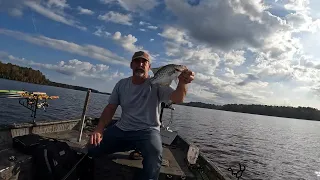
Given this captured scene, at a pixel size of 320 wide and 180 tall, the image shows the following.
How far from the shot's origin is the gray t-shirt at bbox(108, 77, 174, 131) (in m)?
4.65

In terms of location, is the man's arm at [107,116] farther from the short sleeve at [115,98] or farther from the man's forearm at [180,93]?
the man's forearm at [180,93]

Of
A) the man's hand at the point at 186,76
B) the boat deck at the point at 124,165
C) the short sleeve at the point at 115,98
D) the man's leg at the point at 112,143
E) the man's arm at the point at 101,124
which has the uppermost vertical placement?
the man's hand at the point at 186,76

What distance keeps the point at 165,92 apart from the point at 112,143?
4.08 feet

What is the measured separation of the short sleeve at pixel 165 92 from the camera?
4592 mm

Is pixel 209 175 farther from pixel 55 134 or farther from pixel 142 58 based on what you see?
pixel 55 134

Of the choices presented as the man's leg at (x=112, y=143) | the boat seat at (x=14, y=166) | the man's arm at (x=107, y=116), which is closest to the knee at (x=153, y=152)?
the man's leg at (x=112, y=143)

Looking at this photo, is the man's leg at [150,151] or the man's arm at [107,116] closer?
the man's leg at [150,151]

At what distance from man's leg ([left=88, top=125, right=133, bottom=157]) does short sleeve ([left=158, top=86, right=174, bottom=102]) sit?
895mm

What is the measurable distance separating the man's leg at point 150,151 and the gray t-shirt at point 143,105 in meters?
0.16

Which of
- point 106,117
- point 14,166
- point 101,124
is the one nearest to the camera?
point 14,166

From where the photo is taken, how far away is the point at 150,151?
13.9 ft

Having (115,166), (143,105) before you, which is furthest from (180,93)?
(115,166)

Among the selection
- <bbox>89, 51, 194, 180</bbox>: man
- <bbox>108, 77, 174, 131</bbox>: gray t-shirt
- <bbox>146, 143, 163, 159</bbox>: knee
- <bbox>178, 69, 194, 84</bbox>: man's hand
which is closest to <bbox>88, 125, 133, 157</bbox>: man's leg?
<bbox>89, 51, 194, 180</bbox>: man

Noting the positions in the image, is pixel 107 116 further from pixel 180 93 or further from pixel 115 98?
pixel 180 93
